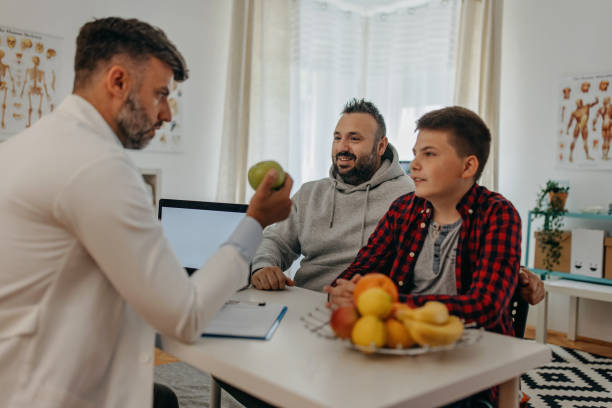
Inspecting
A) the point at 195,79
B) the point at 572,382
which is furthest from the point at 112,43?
the point at 195,79

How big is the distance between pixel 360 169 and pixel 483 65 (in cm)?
255

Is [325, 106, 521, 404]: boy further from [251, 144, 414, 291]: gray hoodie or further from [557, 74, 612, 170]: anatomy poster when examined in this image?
[557, 74, 612, 170]: anatomy poster

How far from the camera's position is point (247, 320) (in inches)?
48.1

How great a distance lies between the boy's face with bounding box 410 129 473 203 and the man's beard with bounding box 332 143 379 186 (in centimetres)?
71

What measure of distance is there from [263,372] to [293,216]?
1439mm

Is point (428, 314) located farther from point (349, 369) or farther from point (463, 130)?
point (463, 130)

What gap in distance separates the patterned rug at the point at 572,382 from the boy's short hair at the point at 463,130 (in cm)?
164

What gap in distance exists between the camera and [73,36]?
12.2 ft

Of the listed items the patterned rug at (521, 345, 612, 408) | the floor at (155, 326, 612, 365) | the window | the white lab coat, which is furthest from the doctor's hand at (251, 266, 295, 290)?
the window

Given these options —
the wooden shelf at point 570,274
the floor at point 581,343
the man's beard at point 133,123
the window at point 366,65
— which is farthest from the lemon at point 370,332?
the window at point 366,65

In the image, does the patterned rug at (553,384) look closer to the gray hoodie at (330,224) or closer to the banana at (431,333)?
the gray hoodie at (330,224)

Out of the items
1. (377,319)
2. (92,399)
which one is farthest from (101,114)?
(377,319)

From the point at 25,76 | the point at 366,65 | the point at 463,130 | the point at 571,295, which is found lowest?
the point at 571,295

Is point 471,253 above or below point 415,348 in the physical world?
above
